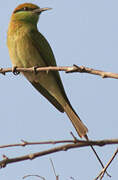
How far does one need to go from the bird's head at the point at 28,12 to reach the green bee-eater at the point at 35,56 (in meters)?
0.01

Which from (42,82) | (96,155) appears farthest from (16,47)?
(96,155)

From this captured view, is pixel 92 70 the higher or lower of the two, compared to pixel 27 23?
lower

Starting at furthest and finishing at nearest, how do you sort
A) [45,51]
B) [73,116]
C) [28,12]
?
[28,12]
[45,51]
[73,116]

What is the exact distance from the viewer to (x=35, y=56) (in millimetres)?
4102

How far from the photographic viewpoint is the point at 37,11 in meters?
4.51

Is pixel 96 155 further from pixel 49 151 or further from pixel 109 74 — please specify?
pixel 49 151

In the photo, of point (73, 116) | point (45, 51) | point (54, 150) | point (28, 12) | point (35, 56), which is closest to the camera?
point (54, 150)

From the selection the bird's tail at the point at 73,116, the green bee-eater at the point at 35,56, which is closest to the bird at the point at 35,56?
the green bee-eater at the point at 35,56

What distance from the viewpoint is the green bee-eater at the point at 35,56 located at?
13.3 ft

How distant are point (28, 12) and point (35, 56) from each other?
0.73 metres

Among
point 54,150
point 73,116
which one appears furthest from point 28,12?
point 54,150

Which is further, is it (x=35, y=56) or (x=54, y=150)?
(x=35, y=56)

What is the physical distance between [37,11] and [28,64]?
2.72 feet

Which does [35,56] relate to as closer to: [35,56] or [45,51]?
[35,56]
